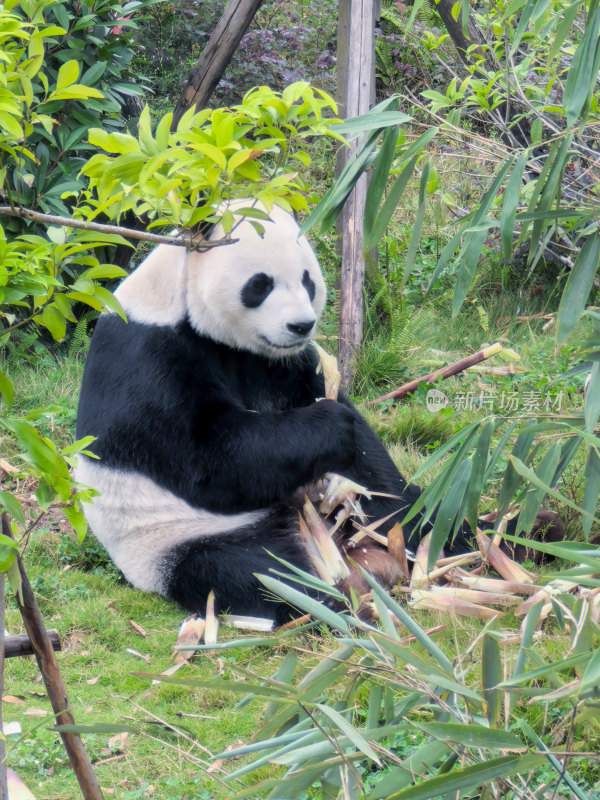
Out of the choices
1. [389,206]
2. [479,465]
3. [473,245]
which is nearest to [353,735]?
[479,465]

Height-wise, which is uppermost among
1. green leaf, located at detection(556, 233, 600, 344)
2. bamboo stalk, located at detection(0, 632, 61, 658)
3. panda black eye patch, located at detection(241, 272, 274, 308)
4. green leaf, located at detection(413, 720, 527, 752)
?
green leaf, located at detection(556, 233, 600, 344)

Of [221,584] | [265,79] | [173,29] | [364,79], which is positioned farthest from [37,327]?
[173,29]

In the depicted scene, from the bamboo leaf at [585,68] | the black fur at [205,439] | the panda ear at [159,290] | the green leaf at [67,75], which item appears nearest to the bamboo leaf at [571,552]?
the bamboo leaf at [585,68]

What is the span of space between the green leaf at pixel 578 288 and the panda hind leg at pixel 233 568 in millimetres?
1509

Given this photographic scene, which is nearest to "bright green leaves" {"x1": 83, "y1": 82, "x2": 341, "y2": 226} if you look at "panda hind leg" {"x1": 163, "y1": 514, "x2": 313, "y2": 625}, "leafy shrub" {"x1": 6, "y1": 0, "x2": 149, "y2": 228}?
"panda hind leg" {"x1": 163, "y1": 514, "x2": 313, "y2": 625}

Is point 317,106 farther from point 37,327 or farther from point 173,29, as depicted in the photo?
point 173,29

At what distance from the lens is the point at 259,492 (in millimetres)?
3242

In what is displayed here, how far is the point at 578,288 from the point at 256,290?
1.45 m

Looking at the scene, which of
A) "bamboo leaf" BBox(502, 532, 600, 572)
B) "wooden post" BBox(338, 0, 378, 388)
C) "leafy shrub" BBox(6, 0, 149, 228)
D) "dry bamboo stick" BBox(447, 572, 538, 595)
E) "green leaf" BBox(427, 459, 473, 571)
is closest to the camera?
"bamboo leaf" BBox(502, 532, 600, 572)

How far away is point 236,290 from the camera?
10.2 feet

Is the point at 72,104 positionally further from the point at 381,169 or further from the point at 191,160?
the point at 191,160

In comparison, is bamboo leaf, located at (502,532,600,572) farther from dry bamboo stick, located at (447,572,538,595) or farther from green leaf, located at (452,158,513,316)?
dry bamboo stick, located at (447,572,538,595)

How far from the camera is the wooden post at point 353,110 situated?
183 inches

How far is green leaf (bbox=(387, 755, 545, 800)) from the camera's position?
1.18 metres
